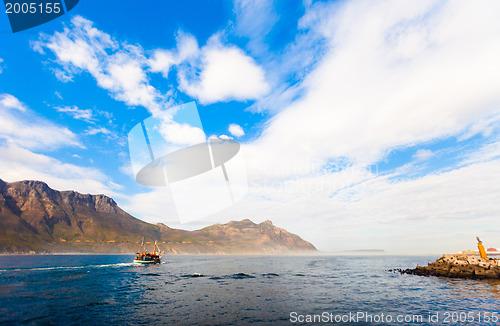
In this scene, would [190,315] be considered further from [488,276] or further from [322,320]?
[488,276]

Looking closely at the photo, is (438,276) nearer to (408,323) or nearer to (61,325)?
(408,323)

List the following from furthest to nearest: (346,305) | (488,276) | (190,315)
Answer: (488,276) < (346,305) < (190,315)

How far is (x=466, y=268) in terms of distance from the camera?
46.1 metres

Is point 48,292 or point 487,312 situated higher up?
point 487,312

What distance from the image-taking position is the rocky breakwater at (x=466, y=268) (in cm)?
4275

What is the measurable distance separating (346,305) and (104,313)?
952 inches

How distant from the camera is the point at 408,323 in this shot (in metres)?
18.7

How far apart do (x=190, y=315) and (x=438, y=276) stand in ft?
181

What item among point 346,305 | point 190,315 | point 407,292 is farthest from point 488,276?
point 190,315

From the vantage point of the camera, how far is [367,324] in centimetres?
1819

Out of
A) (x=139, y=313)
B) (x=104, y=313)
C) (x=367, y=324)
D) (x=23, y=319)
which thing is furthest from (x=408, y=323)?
(x=23, y=319)

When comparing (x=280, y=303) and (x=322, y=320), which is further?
(x=280, y=303)

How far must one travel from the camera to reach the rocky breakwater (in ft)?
140

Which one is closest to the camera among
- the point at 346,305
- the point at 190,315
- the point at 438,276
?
the point at 190,315
